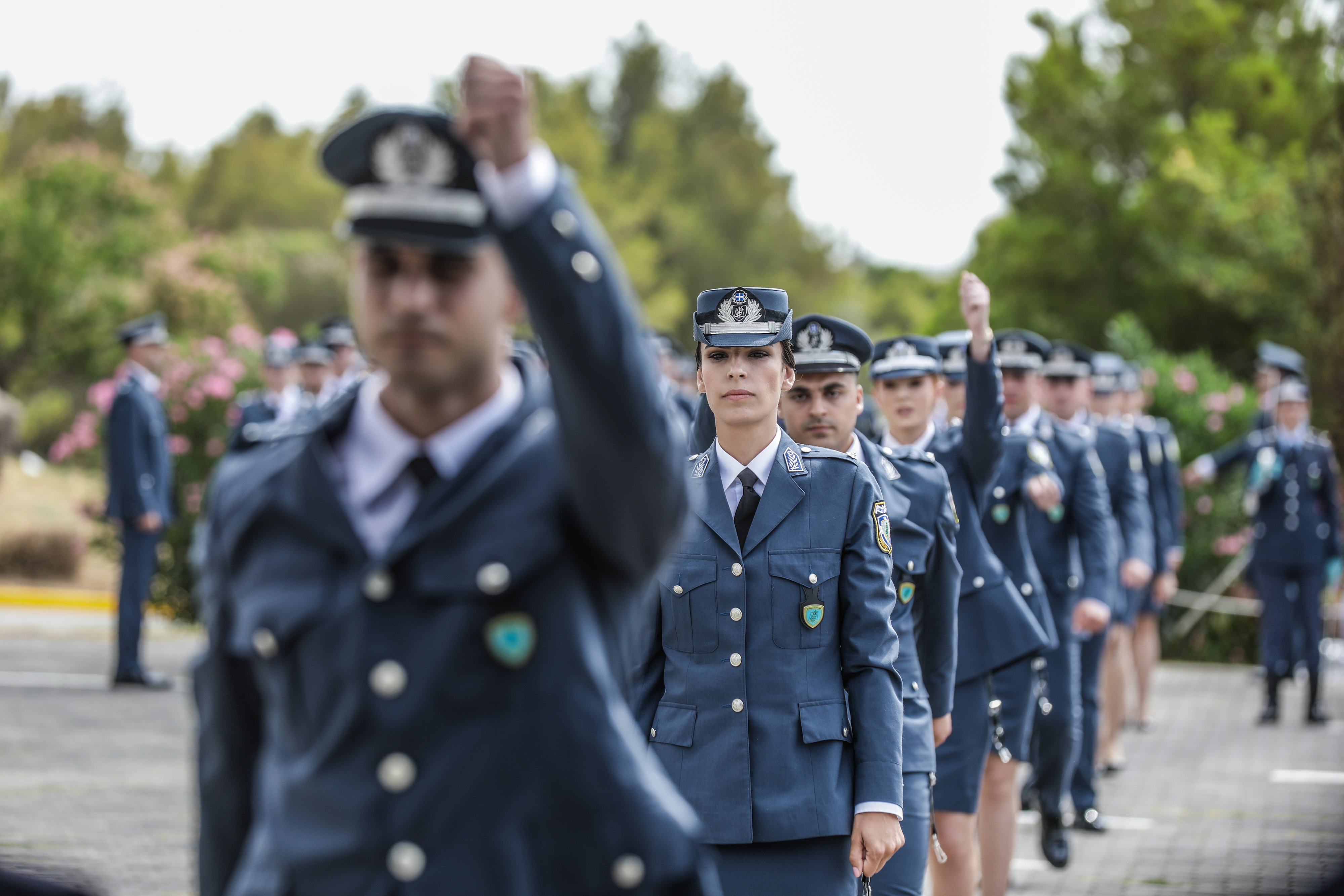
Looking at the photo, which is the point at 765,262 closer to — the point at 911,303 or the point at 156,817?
the point at 911,303

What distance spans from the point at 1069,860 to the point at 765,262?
48288 millimetres

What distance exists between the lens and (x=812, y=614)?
177 inches

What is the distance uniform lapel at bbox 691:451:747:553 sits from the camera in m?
4.55

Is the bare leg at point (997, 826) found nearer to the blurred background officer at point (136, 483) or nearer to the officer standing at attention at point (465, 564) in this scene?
the officer standing at attention at point (465, 564)

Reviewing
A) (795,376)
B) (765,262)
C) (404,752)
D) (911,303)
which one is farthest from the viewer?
(911,303)

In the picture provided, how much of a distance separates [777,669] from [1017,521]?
132 inches

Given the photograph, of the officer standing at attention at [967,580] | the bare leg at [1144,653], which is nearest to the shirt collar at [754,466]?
the officer standing at attention at [967,580]

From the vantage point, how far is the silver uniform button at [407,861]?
2234mm

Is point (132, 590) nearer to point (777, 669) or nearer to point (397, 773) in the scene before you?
point (777, 669)

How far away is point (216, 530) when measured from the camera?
8.18ft

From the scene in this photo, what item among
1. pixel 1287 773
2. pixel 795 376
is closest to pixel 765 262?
pixel 1287 773

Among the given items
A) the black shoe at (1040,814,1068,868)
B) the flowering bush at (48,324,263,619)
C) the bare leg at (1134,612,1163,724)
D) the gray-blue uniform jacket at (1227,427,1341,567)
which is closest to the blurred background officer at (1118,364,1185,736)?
the bare leg at (1134,612,1163,724)

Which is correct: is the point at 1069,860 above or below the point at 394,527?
below

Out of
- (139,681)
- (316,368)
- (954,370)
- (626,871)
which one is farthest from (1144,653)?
(626,871)
